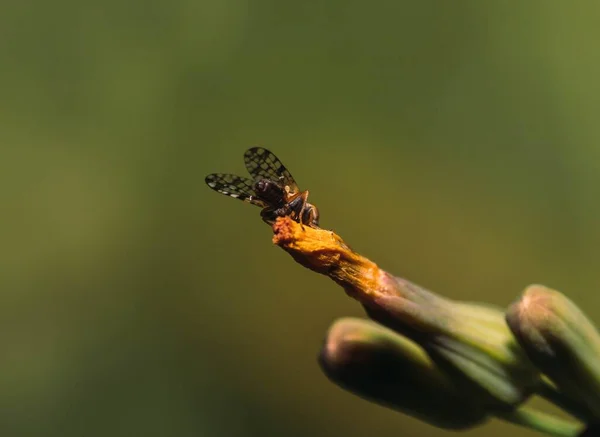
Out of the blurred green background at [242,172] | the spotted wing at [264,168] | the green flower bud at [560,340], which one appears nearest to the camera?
the green flower bud at [560,340]

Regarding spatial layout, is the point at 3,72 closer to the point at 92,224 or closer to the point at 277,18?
the point at 92,224

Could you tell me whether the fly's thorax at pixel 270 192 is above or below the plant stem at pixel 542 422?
above

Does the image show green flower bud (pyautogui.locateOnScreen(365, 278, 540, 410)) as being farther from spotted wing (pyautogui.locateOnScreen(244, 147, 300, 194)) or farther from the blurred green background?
the blurred green background

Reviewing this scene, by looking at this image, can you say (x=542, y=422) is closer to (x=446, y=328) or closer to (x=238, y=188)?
(x=446, y=328)

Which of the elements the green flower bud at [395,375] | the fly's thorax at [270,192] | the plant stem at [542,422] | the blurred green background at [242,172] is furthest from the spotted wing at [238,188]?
the blurred green background at [242,172]

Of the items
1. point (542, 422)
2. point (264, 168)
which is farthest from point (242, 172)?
point (542, 422)

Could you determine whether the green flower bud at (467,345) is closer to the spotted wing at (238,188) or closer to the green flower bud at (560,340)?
the green flower bud at (560,340)

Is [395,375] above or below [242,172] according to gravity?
below
